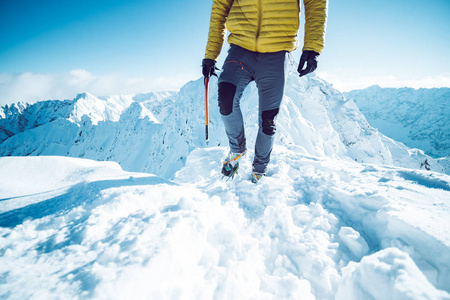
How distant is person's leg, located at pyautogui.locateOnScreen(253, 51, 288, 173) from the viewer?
235 centimetres

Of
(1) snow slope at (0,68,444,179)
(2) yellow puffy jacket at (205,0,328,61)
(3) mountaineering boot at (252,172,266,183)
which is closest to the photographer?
(2) yellow puffy jacket at (205,0,328,61)

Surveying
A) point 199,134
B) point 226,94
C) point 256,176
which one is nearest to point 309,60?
point 226,94

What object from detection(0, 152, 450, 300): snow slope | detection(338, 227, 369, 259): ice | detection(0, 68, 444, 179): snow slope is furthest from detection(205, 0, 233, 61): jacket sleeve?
detection(0, 68, 444, 179): snow slope

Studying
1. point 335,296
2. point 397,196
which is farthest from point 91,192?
point 397,196

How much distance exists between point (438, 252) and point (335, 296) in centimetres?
62

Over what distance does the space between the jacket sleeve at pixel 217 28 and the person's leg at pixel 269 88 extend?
0.67 metres

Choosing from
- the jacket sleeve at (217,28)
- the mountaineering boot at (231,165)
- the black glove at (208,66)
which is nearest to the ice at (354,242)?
the mountaineering boot at (231,165)

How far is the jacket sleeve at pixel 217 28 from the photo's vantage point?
257 centimetres

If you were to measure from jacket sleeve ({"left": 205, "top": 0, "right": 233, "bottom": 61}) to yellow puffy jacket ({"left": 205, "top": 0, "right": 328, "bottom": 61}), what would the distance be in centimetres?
18

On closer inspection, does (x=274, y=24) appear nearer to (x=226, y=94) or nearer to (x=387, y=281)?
(x=226, y=94)

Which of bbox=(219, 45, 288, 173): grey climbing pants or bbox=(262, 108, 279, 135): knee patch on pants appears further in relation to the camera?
bbox=(262, 108, 279, 135): knee patch on pants

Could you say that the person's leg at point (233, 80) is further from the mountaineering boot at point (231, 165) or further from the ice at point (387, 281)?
the ice at point (387, 281)

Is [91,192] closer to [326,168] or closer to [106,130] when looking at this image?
[326,168]

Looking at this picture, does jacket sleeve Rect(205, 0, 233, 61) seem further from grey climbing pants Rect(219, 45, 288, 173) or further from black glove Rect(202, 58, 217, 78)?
grey climbing pants Rect(219, 45, 288, 173)
